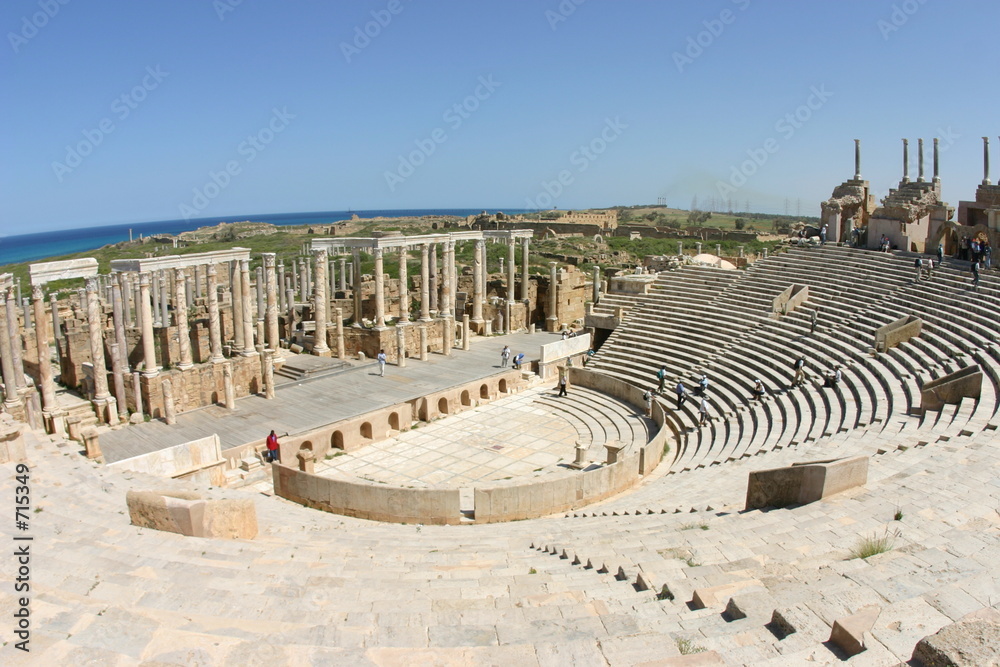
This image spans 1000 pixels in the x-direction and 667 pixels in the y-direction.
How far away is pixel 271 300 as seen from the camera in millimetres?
25781

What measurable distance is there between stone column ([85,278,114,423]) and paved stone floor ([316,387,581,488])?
6.15 meters

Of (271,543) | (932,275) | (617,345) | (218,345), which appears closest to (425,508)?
(271,543)

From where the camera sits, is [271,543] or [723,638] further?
[271,543]

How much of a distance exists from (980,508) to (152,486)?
13213 mm

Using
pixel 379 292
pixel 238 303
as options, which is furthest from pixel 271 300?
pixel 379 292

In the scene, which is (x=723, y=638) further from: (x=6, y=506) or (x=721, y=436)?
(x=721, y=436)

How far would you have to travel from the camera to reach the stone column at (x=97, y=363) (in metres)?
19.6

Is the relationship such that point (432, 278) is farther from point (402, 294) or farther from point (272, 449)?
point (272, 449)

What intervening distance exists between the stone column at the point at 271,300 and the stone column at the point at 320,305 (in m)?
1.72

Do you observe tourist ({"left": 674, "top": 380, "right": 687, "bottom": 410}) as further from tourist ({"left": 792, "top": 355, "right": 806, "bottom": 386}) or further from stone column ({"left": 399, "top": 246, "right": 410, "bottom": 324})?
stone column ({"left": 399, "top": 246, "right": 410, "bottom": 324})

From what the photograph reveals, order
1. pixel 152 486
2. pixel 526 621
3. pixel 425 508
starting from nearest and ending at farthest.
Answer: pixel 526 621
pixel 152 486
pixel 425 508

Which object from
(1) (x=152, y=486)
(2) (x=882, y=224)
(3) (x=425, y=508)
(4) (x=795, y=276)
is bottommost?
(3) (x=425, y=508)

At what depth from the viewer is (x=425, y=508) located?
1415cm

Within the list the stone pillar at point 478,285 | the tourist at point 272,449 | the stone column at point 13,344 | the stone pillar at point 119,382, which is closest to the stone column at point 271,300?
the stone pillar at point 119,382
